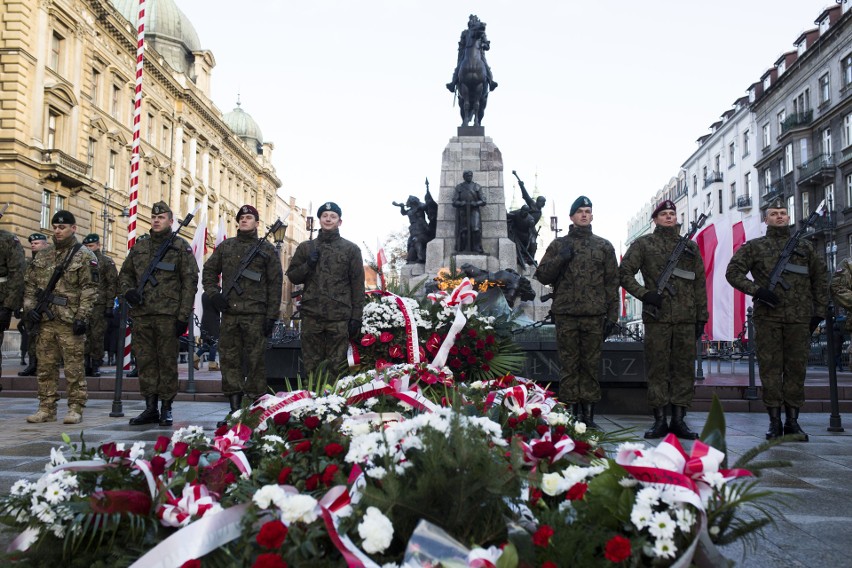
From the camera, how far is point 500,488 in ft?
6.86

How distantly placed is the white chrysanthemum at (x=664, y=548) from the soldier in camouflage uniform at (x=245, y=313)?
543 cm

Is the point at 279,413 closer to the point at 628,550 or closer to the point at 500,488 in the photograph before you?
the point at 500,488

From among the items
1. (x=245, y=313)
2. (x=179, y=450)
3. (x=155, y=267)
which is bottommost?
(x=179, y=450)

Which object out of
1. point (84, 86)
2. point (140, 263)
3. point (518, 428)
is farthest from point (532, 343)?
point (84, 86)

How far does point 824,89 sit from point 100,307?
38.0 metres

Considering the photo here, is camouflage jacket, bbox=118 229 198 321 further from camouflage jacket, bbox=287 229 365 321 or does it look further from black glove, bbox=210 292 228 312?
camouflage jacket, bbox=287 229 365 321

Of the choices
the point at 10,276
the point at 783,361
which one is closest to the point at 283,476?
the point at 783,361

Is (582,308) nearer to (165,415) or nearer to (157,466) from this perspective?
(165,415)

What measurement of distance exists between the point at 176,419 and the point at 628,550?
6572 millimetres

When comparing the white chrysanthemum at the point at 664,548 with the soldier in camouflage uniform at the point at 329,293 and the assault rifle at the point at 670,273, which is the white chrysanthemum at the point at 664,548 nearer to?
the assault rifle at the point at 670,273

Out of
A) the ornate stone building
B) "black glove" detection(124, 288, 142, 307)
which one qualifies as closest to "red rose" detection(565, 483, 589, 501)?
"black glove" detection(124, 288, 142, 307)

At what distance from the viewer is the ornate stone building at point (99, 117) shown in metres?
29.5

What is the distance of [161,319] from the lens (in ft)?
23.3

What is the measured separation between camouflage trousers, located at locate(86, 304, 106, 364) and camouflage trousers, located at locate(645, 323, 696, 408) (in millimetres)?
8657
